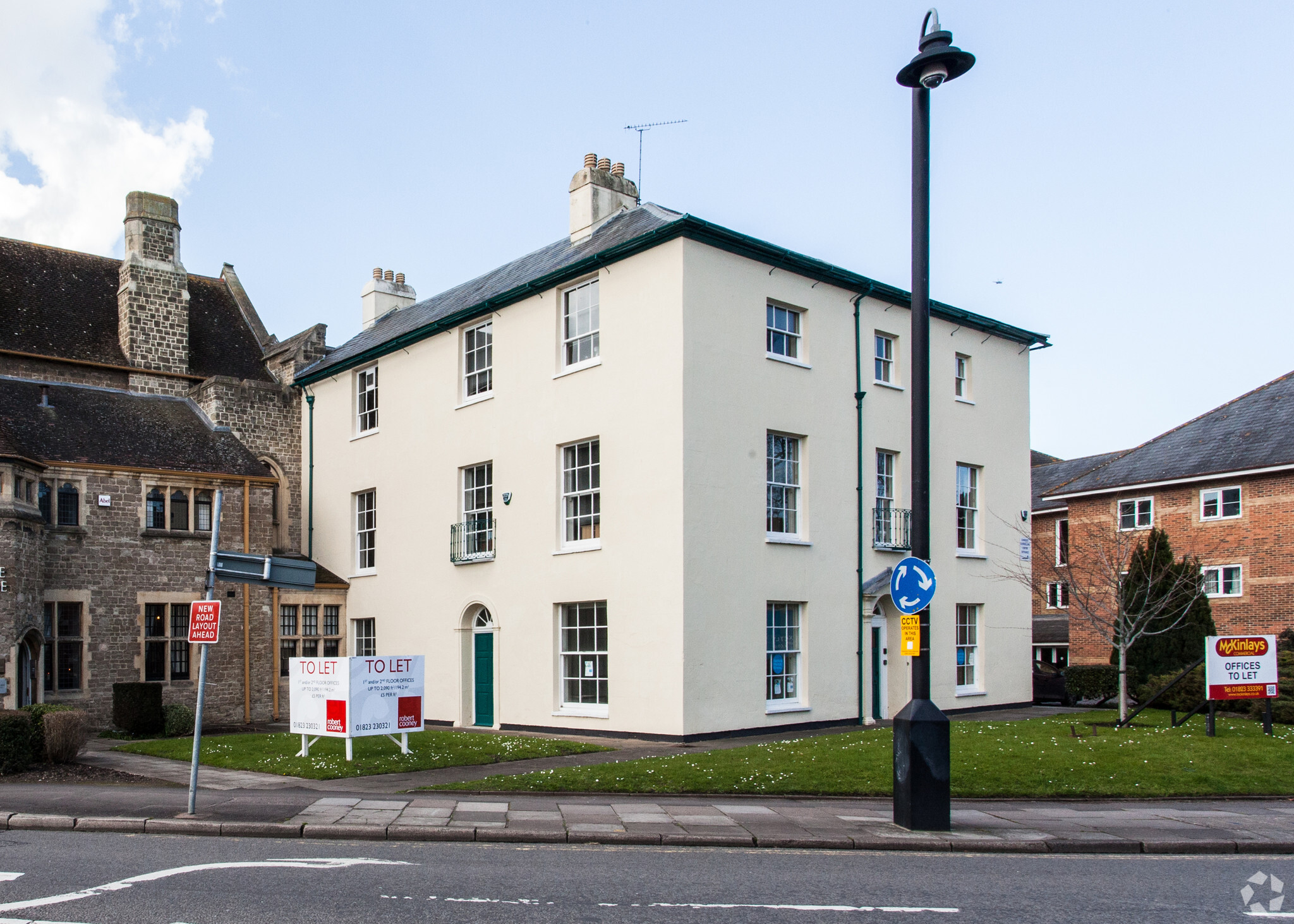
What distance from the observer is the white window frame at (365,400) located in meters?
A: 27.7

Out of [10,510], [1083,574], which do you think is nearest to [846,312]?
[10,510]

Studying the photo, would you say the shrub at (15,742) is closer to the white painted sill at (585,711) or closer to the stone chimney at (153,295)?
the white painted sill at (585,711)

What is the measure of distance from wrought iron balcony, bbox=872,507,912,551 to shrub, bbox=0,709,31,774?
50.7 ft

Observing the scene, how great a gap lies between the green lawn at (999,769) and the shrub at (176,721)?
1137 centimetres

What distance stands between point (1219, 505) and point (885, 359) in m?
18.4

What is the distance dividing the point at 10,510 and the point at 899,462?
17873mm

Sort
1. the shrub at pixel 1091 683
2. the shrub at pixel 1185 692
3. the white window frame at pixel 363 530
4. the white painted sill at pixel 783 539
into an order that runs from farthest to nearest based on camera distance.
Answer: the shrub at pixel 1091 683
the white window frame at pixel 363 530
the shrub at pixel 1185 692
the white painted sill at pixel 783 539

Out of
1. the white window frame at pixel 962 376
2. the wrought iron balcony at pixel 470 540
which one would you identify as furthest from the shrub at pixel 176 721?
the white window frame at pixel 962 376

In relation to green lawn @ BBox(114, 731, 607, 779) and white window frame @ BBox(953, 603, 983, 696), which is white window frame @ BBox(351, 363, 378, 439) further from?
white window frame @ BBox(953, 603, 983, 696)

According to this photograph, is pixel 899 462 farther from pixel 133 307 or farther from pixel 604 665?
pixel 133 307

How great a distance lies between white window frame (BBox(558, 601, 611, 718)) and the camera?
2075 cm

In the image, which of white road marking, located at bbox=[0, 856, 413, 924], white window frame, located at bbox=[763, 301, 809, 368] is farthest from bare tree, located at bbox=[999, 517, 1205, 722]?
white road marking, located at bbox=[0, 856, 413, 924]

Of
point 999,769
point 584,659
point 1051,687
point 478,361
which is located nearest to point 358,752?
point 584,659

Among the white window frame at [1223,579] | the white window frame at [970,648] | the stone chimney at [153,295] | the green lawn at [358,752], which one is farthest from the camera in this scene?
the white window frame at [1223,579]
